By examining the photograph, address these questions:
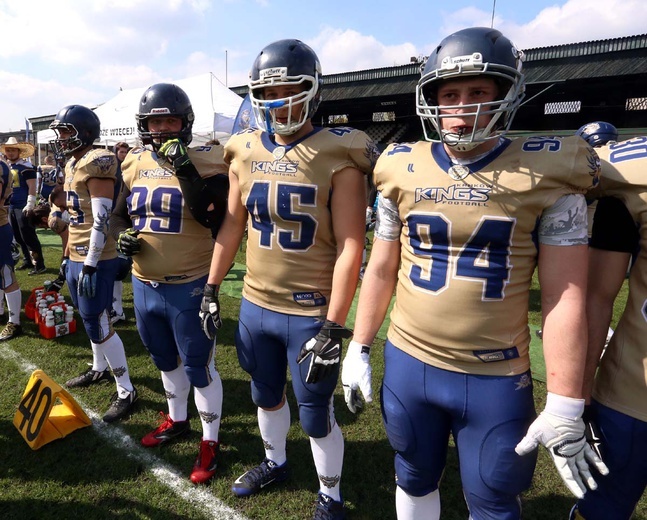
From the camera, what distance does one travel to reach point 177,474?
291cm

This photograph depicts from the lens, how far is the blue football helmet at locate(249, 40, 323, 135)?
2.11 metres

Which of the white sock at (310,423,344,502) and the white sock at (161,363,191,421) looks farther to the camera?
the white sock at (161,363,191,421)

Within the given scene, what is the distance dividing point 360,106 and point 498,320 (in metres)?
19.2

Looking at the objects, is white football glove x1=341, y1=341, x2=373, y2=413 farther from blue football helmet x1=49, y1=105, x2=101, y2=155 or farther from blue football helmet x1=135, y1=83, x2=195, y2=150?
blue football helmet x1=49, y1=105, x2=101, y2=155

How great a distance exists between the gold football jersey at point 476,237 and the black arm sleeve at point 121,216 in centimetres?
207

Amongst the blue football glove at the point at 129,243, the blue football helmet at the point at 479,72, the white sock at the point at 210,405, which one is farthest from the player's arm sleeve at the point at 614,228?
the blue football glove at the point at 129,243

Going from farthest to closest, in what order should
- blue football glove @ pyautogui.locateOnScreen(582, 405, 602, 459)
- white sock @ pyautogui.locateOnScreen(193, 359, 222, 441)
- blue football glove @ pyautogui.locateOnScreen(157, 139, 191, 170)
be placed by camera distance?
white sock @ pyautogui.locateOnScreen(193, 359, 222, 441), blue football glove @ pyautogui.locateOnScreen(157, 139, 191, 170), blue football glove @ pyautogui.locateOnScreen(582, 405, 602, 459)

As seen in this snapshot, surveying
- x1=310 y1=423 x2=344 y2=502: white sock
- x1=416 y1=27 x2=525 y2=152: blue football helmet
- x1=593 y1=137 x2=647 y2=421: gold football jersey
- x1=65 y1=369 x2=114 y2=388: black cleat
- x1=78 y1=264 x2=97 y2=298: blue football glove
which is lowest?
x1=65 y1=369 x2=114 y2=388: black cleat

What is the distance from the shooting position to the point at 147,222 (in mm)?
2814

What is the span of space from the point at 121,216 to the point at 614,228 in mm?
2891

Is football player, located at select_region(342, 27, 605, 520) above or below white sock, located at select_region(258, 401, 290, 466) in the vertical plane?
above

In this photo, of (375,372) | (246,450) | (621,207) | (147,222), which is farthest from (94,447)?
(621,207)

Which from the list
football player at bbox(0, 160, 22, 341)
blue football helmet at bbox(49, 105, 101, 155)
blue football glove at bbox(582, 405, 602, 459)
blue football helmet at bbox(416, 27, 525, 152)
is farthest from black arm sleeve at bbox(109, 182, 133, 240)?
blue football glove at bbox(582, 405, 602, 459)

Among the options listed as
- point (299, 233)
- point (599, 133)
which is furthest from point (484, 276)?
point (599, 133)
